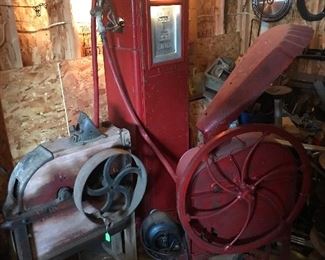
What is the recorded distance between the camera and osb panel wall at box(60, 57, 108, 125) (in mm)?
2061

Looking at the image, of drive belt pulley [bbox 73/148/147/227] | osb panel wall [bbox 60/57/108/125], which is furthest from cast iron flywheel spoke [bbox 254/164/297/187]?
osb panel wall [bbox 60/57/108/125]

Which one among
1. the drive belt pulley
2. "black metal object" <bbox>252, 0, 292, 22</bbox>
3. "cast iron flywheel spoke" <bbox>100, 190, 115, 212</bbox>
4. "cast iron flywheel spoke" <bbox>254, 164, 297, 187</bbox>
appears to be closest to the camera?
"cast iron flywheel spoke" <bbox>254, 164, 297, 187</bbox>

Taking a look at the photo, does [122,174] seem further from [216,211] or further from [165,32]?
[165,32]

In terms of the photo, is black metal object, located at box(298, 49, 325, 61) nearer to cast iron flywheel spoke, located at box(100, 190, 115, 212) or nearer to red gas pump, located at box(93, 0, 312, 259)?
red gas pump, located at box(93, 0, 312, 259)

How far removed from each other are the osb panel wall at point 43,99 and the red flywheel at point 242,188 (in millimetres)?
996

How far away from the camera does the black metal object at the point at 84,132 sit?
161 cm

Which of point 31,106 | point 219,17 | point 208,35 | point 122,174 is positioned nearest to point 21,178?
point 122,174

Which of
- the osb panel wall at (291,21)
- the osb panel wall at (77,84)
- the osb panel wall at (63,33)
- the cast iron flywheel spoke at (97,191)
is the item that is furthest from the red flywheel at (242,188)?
the osb panel wall at (291,21)

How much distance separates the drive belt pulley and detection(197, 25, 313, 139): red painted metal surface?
0.49 m

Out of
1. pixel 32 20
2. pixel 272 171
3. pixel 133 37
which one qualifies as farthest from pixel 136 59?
pixel 272 171

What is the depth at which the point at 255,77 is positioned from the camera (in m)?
1.27

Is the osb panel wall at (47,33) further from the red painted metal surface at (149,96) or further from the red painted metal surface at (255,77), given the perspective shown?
the red painted metal surface at (255,77)

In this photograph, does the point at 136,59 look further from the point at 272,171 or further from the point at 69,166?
the point at 272,171

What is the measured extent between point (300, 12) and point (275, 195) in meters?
2.34
